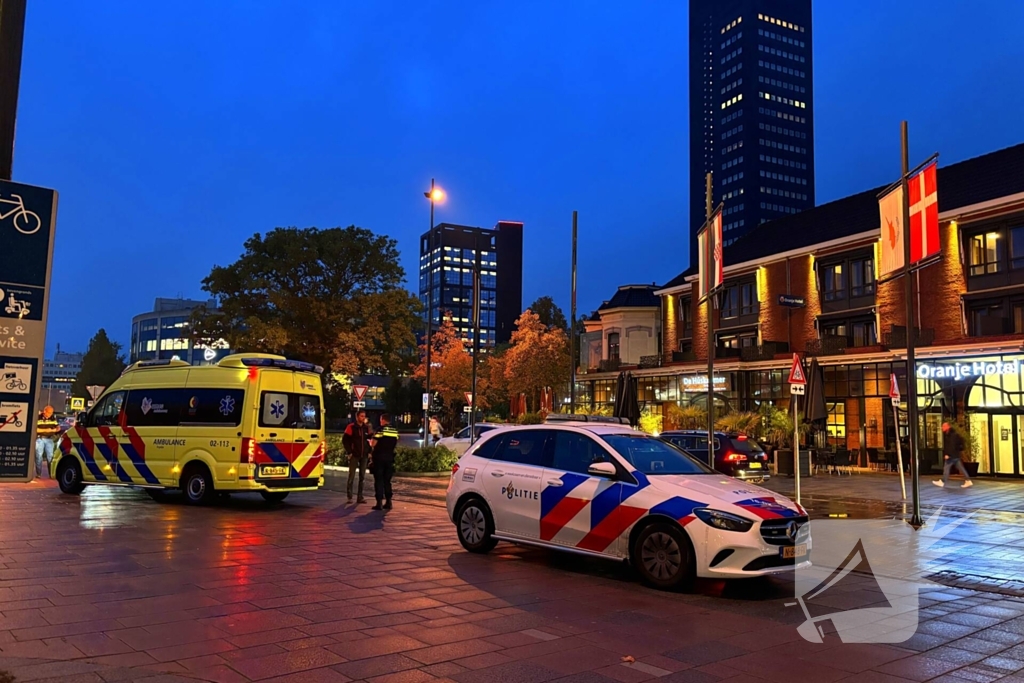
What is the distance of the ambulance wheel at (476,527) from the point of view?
34.0 ft

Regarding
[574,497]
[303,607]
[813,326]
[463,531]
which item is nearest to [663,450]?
[574,497]

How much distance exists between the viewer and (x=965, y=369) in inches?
1137

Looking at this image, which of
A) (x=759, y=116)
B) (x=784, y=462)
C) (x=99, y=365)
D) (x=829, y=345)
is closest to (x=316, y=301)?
(x=784, y=462)

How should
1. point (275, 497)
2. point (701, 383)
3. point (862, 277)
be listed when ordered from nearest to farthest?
point (275, 497)
point (862, 277)
point (701, 383)

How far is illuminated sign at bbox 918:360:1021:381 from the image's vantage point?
90.4ft

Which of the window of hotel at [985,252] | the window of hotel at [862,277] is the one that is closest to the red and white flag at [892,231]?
the window of hotel at [985,252]

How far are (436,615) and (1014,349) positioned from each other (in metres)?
27.2

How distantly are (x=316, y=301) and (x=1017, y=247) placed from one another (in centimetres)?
2847

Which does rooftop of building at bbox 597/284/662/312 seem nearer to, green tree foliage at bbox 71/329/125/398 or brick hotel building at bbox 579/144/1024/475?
brick hotel building at bbox 579/144/1024/475

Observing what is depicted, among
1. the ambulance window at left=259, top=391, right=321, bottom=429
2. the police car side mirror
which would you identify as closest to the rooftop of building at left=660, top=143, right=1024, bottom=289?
the ambulance window at left=259, top=391, right=321, bottom=429

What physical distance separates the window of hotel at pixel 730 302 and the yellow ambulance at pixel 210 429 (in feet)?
108

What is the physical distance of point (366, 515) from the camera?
1457 centimetres

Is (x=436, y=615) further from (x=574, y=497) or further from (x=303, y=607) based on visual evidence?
(x=574, y=497)

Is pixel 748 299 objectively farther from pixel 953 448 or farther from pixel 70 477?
pixel 70 477
